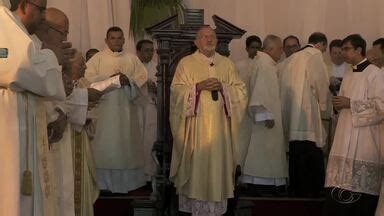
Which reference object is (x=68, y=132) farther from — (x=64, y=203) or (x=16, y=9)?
(x=16, y=9)

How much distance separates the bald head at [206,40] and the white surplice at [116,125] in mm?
1556

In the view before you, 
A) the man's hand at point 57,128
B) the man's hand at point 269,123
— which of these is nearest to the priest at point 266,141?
the man's hand at point 269,123

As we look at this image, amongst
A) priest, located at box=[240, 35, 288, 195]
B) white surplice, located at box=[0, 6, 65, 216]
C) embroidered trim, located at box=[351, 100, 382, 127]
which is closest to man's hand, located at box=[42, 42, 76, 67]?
white surplice, located at box=[0, 6, 65, 216]

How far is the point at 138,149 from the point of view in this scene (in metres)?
9.27

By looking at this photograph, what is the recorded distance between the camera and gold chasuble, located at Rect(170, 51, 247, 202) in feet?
24.1

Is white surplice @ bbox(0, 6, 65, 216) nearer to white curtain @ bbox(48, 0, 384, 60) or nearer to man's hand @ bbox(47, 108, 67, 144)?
man's hand @ bbox(47, 108, 67, 144)

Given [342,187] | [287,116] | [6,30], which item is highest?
[6,30]

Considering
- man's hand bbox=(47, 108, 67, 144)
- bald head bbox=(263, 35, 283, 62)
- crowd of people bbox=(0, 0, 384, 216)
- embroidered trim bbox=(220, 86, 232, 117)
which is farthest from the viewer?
bald head bbox=(263, 35, 283, 62)

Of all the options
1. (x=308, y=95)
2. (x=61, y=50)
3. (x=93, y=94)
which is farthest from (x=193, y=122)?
(x=61, y=50)

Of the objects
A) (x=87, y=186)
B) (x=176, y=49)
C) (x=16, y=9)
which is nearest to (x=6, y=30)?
→ (x=16, y=9)

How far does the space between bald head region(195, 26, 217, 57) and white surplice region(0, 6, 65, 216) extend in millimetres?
3439

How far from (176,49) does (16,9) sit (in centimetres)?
382

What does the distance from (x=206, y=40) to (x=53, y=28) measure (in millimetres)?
2758

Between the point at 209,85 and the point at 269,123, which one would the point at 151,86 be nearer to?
the point at 269,123
